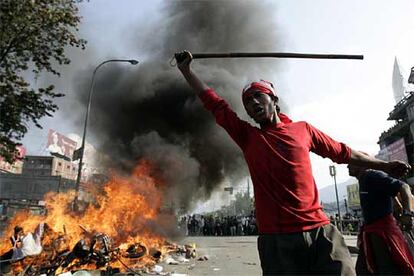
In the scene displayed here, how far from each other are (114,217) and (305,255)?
1122 centimetres

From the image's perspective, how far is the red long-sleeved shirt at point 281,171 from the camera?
6.02 feet

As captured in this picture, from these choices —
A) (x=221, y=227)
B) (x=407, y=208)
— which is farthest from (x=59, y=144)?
(x=407, y=208)

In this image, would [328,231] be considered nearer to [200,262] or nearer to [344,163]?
[344,163]

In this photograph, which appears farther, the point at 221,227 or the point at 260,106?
the point at 221,227

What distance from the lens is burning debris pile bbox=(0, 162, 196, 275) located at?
25.4ft

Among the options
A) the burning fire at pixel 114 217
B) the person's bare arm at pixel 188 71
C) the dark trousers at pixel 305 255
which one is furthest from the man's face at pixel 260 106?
the burning fire at pixel 114 217

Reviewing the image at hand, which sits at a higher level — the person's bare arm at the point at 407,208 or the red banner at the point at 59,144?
the red banner at the point at 59,144

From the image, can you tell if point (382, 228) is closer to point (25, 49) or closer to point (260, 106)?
point (260, 106)

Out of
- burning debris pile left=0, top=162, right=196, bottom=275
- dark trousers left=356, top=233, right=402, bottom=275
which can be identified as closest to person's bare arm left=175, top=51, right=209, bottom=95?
dark trousers left=356, top=233, right=402, bottom=275

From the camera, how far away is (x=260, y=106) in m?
2.14

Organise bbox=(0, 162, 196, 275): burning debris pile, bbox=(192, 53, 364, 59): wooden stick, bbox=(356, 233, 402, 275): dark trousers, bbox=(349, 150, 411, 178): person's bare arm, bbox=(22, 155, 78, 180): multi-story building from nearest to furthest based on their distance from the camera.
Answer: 1. bbox=(349, 150, 411, 178): person's bare arm
2. bbox=(192, 53, 364, 59): wooden stick
3. bbox=(356, 233, 402, 275): dark trousers
4. bbox=(0, 162, 196, 275): burning debris pile
5. bbox=(22, 155, 78, 180): multi-story building

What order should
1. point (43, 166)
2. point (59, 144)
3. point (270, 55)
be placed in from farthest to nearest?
point (43, 166) < point (59, 144) < point (270, 55)

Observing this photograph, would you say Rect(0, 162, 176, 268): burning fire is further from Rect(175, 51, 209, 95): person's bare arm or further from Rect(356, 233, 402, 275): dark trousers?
Rect(175, 51, 209, 95): person's bare arm

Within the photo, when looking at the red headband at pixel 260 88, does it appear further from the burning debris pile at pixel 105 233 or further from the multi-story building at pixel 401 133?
the multi-story building at pixel 401 133
